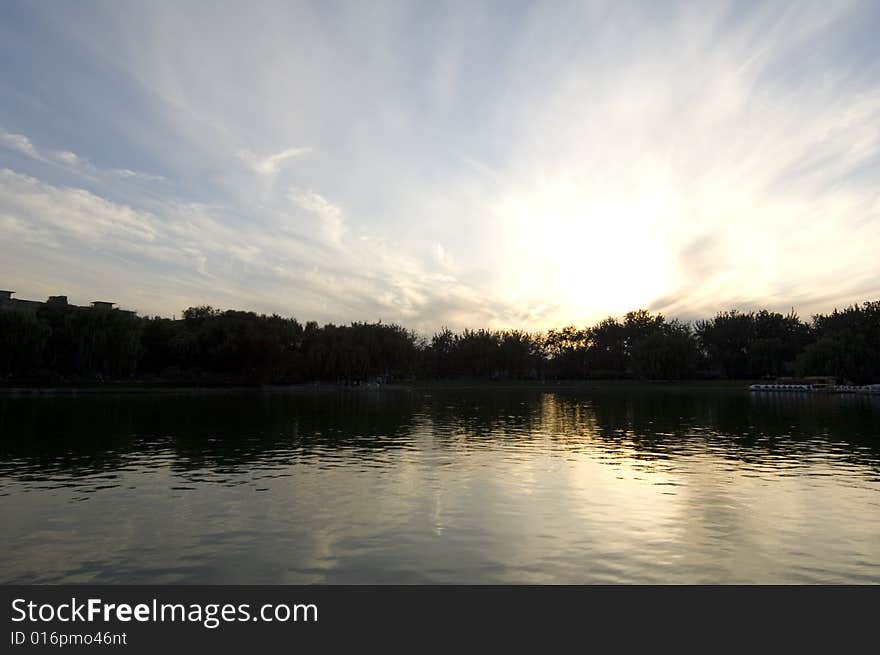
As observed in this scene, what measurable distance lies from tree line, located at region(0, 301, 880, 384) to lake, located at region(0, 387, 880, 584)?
162ft

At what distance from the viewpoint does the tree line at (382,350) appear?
71000mm

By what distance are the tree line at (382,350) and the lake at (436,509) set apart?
4934cm

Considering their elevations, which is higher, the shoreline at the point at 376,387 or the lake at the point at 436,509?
the shoreline at the point at 376,387

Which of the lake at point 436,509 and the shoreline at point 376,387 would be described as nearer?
the lake at point 436,509

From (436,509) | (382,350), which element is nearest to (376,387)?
(382,350)

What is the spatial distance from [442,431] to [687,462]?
42.6ft

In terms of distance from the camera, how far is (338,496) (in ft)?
47.2

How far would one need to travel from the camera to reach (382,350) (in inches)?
3612

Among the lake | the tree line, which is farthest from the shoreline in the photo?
the lake

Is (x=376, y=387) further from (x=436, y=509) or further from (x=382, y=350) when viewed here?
(x=436, y=509)

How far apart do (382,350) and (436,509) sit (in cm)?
7899

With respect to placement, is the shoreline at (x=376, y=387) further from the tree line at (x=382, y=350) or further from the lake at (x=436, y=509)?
the lake at (x=436, y=509)

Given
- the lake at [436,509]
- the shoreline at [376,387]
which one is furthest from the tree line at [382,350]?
the lake at [436,509]
